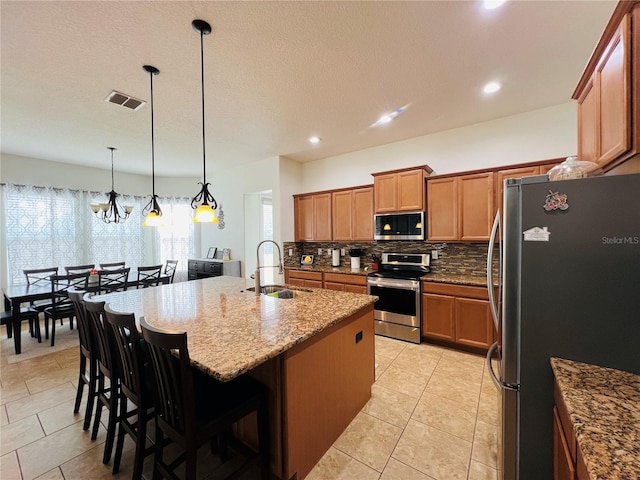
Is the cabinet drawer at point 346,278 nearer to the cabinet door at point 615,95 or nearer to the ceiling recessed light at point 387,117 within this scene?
the ceiling recessed light at point 387,117

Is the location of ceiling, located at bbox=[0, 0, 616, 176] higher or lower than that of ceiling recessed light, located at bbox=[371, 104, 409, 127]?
A: lower

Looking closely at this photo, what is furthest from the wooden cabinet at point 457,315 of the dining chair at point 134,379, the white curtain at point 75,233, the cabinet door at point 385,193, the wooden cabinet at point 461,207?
the white curtain at point 75,233

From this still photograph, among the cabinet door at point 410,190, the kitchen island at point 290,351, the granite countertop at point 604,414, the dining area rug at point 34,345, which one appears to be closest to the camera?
the granite countertop at point 604,414

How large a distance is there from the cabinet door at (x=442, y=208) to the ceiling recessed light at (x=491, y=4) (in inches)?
79.7

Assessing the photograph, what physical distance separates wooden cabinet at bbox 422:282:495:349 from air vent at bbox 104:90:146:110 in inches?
153

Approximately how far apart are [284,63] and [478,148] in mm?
2810


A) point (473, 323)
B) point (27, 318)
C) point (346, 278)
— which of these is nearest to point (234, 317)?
point (346, 278)

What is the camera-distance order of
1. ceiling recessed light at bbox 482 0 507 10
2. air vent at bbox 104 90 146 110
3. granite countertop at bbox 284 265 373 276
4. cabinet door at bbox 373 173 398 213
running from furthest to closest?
granite countertop at bbox 284 265 373 276 < cabinet door at bbox 373 173 398 213 < air vent at bbox 104 90 146 110 < ceiling recessed light at bbox 482 0 507 10

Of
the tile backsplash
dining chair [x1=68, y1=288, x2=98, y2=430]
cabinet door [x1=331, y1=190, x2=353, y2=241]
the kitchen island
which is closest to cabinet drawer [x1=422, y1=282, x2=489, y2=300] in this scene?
the tile backsplash

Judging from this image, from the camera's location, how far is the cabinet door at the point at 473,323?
2.98m

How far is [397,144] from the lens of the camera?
13.8ft

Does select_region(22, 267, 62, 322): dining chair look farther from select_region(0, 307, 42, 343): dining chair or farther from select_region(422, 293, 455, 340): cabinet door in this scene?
select_region(422, 293, 455, 340): cabinet door

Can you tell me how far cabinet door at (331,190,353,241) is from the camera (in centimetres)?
446

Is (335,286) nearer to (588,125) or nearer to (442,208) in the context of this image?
(442,208)
